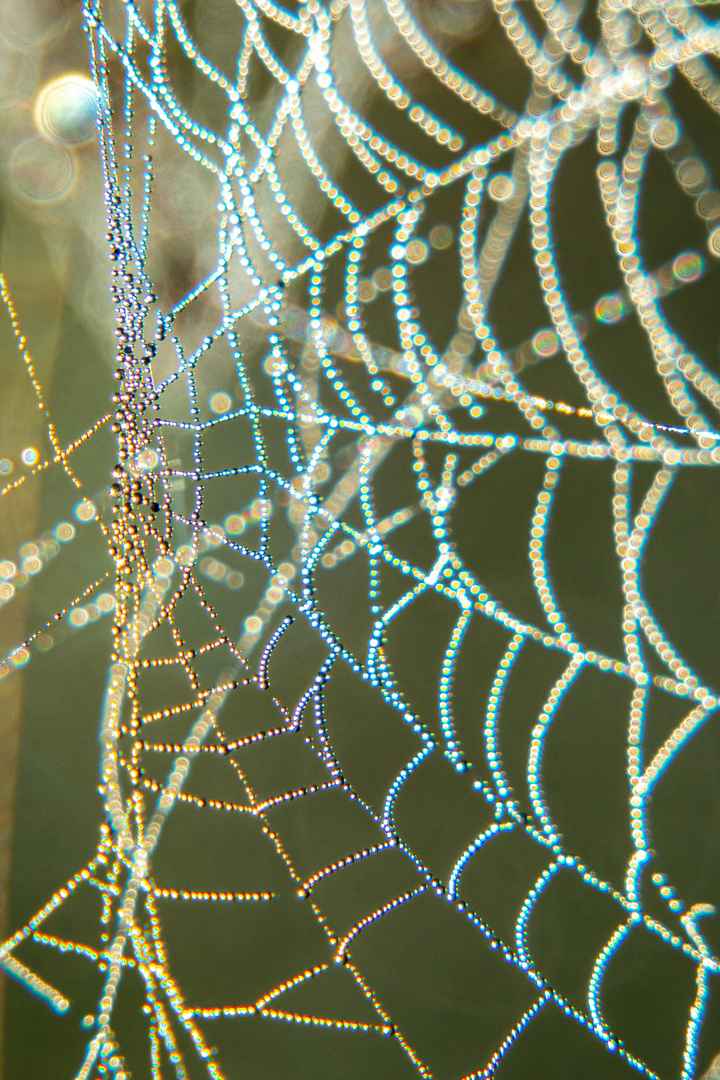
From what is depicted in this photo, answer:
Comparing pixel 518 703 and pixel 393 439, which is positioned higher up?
pixel 393 439

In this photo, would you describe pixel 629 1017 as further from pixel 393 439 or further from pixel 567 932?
pixel 393 439

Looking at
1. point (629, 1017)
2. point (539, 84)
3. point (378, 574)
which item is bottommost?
point (629, 1017)

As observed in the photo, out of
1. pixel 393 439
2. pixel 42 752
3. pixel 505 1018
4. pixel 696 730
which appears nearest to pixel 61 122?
pixel 393 439

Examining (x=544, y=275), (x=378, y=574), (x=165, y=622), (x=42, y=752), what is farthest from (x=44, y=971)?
(x=544, y=275)

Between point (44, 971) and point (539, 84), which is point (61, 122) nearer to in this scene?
point (539, 84)

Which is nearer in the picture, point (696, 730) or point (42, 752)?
point (696, 730)

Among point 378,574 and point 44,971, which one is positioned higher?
point 378,574
